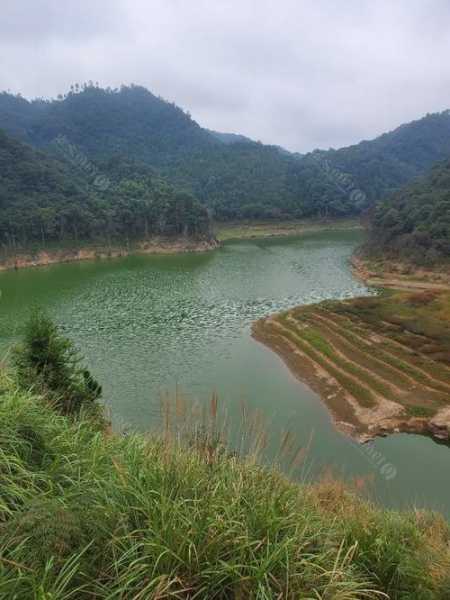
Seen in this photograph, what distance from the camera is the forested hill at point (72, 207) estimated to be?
75.3 metres

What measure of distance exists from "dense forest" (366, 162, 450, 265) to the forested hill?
3820 cm

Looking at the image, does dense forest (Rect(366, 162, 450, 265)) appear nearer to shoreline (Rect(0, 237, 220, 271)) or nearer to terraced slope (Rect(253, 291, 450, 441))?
terraced slope (Rect(253, 291, 450, 441))

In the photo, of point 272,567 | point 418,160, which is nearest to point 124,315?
point 272,567

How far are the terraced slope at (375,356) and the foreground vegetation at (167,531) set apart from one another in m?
15.7

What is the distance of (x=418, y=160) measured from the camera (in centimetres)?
18862

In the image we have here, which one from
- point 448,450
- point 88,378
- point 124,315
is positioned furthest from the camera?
point 124,315

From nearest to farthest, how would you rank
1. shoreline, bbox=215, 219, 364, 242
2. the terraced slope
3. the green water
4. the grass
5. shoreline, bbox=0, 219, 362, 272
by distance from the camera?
the grass < the green water < the terraced slope < shoreline, bbox=0, 219, 362, 272 < shoreline, bbox=215, 219, 364, 242

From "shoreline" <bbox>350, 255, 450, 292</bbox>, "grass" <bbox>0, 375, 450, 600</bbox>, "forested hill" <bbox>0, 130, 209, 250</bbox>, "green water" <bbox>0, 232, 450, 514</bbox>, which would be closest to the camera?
"grass" <bbox>0, 375, 450, 600</bbox>

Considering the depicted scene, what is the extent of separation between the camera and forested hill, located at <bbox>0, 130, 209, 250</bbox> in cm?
7531

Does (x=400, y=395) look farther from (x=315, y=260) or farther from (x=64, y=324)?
(x=315, y=260)

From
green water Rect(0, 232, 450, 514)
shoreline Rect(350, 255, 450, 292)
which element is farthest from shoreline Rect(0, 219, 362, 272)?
shoreline Rect(350, 255, 450, 292)

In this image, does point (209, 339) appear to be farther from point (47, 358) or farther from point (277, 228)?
point (277, 228)

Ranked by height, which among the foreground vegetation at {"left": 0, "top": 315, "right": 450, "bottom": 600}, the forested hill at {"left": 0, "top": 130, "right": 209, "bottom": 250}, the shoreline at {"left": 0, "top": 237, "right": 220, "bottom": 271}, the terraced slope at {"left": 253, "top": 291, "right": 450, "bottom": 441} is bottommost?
the terraced slope at {"left": 253, "top": 291, "right": 450, "bottom": 441}

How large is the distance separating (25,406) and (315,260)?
70950 mm
